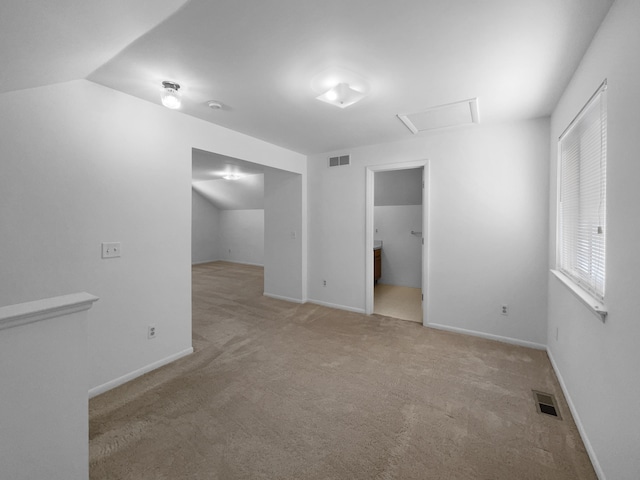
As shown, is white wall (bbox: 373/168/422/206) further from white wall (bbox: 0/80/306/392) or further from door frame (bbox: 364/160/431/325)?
white wall (bbox: 0/80/306/392)

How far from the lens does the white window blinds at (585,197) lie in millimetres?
1690

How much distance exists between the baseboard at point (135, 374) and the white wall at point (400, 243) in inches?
169

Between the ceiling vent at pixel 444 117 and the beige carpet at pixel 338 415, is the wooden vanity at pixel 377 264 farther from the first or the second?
the ceiling vent at pixel 444 117

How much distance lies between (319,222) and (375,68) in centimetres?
280

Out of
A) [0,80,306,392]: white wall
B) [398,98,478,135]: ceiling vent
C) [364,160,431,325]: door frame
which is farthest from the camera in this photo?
[364,160,431,325]: door frame

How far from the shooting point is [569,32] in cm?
163

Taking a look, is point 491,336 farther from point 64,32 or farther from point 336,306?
point 64,32

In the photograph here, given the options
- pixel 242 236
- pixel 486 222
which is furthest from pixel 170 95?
pixel 242 236

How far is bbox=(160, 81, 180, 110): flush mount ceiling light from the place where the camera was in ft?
7.26

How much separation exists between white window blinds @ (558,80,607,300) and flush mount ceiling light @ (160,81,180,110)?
9.24ft

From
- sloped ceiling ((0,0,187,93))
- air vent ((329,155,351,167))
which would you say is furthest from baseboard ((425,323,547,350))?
sloped ceiling ((0,0,187,93))

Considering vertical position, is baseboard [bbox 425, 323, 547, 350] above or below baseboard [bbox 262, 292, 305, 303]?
below

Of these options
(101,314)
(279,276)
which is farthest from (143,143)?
(279,276)

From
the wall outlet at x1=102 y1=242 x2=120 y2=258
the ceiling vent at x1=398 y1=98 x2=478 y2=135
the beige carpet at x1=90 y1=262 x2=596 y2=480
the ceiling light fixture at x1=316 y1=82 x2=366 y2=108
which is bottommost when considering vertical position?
the beige carpet at x1=90 y1=262 x2=596 y2=480
